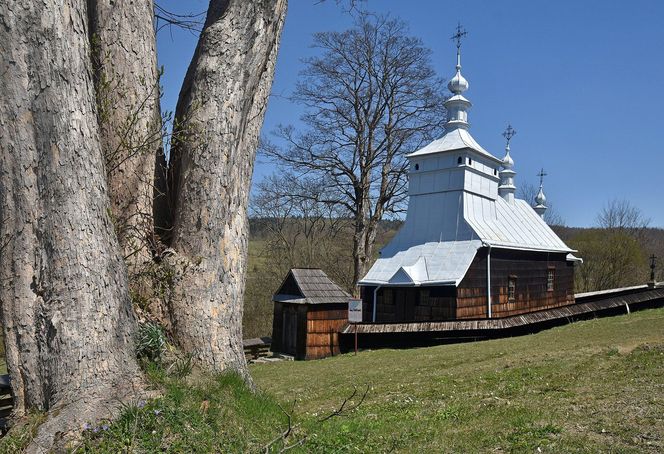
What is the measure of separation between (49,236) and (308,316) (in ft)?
53.1

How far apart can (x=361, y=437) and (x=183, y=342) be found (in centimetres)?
226

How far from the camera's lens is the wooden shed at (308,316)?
19031 millimetres

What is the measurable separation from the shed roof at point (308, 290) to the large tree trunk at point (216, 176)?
14.9m

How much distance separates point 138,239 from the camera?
Result: 13.0 ft

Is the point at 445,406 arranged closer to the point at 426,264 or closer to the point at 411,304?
the point at 411,304

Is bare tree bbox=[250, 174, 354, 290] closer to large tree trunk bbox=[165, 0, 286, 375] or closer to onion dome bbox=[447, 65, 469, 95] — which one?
onion dome bbox=[447, 65, 469, 95]

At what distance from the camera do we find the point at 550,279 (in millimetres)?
26984

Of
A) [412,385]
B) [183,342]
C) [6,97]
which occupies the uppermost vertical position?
[6,97]

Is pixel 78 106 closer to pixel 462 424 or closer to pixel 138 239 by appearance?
pixel 138 239

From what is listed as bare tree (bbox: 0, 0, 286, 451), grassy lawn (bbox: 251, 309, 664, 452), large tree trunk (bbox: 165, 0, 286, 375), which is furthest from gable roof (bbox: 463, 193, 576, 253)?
bare tree (bbox: 0, 0, 286, 451)

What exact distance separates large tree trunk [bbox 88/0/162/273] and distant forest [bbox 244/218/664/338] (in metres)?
23.2

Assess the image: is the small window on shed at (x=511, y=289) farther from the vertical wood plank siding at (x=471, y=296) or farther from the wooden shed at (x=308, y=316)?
the wooden shed at (x=308, y=316)

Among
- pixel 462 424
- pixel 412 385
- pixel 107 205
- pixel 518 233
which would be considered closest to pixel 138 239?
pixel 107 205

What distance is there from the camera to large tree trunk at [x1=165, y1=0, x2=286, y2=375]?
391cm
